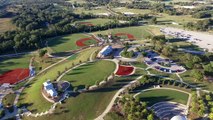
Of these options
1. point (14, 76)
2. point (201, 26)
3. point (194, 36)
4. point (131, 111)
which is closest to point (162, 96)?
point (131, 111)

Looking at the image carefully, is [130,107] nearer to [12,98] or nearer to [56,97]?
[56,97]

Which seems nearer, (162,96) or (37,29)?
(162,96)

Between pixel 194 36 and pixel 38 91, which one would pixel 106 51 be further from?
pixel 194 36

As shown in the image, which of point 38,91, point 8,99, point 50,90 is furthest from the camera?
point 38,91

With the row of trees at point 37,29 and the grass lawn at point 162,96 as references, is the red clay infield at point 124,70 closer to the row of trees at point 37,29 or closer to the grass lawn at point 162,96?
the grass lawn at point 162,96

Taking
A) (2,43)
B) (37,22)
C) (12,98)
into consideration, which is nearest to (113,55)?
(12,98)

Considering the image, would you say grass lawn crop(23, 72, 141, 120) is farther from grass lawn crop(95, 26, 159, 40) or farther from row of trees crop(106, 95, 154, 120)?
grass lawn crop(95, 26, 159, 40)

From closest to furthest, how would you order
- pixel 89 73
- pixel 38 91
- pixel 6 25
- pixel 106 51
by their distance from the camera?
pixel 38 91 → pixel 89 73 → pixel 106 51 → pixel 6 25
